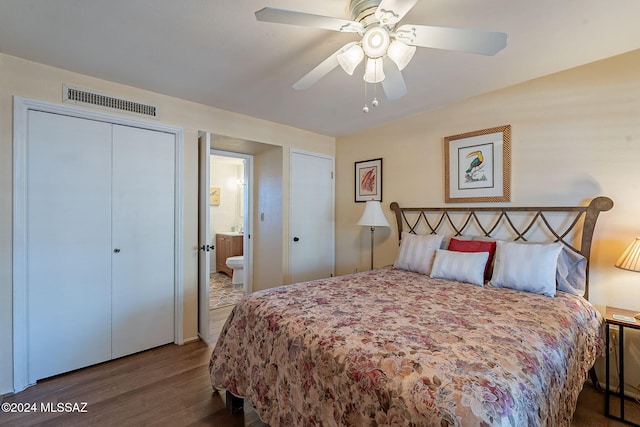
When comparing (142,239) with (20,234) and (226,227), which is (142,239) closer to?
(20,234)

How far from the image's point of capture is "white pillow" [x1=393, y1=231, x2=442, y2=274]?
258cm

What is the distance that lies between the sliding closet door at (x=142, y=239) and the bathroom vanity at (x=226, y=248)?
2.72m

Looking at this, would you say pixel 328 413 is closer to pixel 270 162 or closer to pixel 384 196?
pixel 384 196

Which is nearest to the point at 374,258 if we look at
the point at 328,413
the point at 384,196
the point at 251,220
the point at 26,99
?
the point at 384,196

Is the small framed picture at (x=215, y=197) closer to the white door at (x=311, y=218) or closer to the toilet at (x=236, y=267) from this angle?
the toilet at (x=236, y=267)

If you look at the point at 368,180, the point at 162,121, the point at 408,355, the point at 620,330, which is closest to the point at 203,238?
the point at 162,121

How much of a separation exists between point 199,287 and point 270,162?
70.5 inches

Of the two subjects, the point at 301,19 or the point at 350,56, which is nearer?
the point at 301,19

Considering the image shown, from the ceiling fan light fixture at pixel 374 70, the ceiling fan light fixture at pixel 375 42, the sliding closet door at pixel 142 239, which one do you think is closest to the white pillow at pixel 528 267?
the ceiling fan light fixture at pixel 374 70

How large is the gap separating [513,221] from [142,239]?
10.9ft

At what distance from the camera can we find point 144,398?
1898 millimetres

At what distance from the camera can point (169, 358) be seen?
2.45 m

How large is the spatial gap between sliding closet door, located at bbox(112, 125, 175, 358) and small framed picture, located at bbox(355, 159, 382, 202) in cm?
223

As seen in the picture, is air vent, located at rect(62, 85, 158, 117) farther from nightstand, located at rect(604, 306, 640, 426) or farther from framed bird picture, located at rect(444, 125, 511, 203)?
nightstand, located at rect(604, 306, 640, 426)
